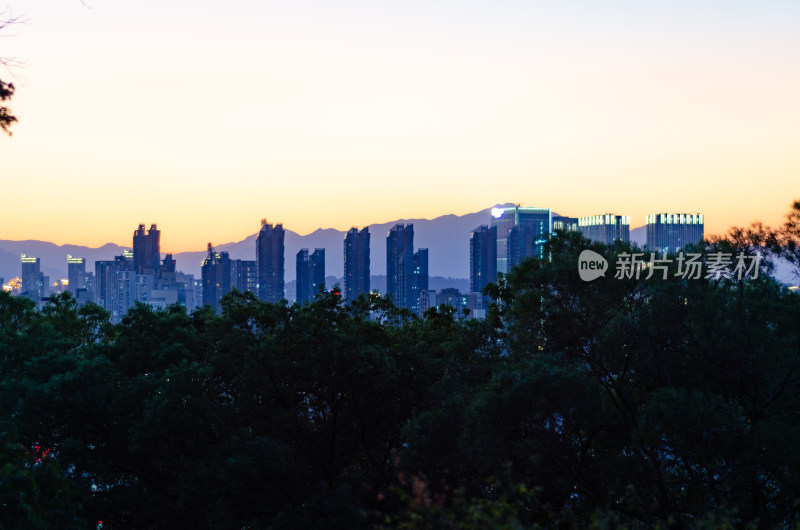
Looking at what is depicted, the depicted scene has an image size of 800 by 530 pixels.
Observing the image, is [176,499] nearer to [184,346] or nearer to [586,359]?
[184,346]

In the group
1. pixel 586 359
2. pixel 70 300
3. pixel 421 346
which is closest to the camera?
pixel 586 359

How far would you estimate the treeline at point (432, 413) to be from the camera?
10922mm

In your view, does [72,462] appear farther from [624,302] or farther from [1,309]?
[1,309]

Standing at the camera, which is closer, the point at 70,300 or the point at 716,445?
the point at 716,445

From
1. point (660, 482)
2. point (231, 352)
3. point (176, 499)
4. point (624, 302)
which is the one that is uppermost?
point (624, 302)

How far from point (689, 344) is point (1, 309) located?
22.5 m

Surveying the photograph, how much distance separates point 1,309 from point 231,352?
13.0m

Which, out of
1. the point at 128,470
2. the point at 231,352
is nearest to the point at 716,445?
the point at 231,352

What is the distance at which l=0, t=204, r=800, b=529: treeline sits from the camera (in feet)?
35.8

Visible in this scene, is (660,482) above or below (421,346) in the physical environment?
below

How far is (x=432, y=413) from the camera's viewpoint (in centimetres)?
1358

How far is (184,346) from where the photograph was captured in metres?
18.4

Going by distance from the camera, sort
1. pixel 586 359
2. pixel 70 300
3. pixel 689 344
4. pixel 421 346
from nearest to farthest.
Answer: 1. pixel 689 344
2. pixel 586 359
3. pixel 421 346
4. pixel 70 300

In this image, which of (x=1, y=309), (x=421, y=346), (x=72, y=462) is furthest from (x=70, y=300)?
(x=421, y=346)
